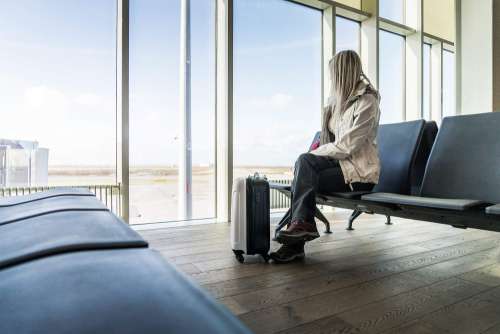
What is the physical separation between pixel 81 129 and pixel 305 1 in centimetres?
308

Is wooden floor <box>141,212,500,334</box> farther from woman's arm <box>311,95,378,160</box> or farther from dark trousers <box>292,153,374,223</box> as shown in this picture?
woman's arm <box>311,95,378,160</box>

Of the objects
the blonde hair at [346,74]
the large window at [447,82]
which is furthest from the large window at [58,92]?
the large window at [447,82]

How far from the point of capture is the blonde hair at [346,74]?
6.77 feet

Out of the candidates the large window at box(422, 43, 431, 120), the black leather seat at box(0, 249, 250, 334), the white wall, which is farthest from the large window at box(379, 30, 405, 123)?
the black leather seat at box(0, 249, 250, 334)

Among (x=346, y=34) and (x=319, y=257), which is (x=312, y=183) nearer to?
(x=319, y=257)

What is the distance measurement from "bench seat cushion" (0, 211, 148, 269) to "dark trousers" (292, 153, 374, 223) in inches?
46.4

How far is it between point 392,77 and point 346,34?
105 centimetres

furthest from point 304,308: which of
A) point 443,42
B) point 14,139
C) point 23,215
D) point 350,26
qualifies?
point 443,42

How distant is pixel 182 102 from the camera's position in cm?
362

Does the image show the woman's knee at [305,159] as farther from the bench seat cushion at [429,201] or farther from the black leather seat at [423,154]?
the black leather seat at [423,154]

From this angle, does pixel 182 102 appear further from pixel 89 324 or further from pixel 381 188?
pixel 89 324

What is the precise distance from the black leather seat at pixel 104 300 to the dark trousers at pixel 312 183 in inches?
56.3

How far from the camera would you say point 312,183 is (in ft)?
A: 6.25

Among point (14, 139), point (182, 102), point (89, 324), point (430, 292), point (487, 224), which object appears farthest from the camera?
point (182, 102)
